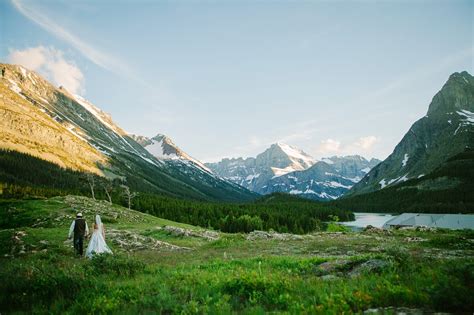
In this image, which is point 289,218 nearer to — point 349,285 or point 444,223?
point 444,223

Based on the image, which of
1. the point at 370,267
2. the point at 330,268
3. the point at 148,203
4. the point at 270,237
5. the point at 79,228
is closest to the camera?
the point at 370,267

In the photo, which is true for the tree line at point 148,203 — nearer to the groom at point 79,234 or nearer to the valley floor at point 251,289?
the groom at point 79,234

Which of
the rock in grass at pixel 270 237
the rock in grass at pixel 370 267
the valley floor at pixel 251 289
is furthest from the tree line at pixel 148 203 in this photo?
the rock in grass at pixel 370 267

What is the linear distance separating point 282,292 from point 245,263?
297 inches

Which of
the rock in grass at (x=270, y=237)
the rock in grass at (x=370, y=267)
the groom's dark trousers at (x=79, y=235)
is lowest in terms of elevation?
the rock in grass at (x=270, y=237)

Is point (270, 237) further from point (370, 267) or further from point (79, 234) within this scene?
point (370, 267)

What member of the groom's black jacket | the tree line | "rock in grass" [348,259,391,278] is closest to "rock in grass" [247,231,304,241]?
the groom's black jacket

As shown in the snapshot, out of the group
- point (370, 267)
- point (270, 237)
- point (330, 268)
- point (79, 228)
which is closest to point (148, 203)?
point (270, 237)

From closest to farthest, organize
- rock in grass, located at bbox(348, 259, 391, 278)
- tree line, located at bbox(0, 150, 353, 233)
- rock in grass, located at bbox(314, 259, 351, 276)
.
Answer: rock in grass, located at bbox(348, 259, 391, 278) → rock in grass, located at bbox(314, 259, 351, 276) → tree line, located at bbox(0, 150, 353, 233)

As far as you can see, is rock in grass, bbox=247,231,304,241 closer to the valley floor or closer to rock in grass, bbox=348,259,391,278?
the valley floor

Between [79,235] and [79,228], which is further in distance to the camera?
[79,228]

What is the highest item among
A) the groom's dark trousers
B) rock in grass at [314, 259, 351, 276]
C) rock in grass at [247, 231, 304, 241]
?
the groom's dark trousers

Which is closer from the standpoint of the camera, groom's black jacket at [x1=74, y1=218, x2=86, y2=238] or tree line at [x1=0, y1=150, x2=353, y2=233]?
groom's black jacket at [x1=74, y1=218, x2=86, y2=238]

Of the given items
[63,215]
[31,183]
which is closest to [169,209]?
[63,215]
